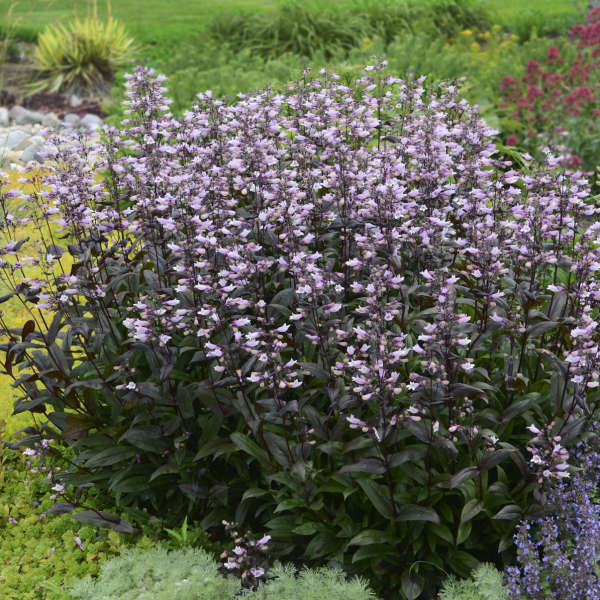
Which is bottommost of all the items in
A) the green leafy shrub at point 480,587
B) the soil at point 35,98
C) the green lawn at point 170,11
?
the soil at point 35,98

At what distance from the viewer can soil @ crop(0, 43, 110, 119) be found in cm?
1277

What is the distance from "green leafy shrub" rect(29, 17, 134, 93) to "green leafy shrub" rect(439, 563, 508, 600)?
12.9 m

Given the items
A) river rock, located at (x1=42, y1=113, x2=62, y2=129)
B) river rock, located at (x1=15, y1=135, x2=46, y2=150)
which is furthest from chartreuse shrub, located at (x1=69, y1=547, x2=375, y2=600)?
river rock, located at (x1=42, y1=113, x2=62, y2=129)

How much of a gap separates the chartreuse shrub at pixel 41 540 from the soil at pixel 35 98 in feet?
31.7

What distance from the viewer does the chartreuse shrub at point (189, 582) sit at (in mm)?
3006

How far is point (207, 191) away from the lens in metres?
3.39

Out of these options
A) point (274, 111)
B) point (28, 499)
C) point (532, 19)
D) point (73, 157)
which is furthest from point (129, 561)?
point (532, 19)

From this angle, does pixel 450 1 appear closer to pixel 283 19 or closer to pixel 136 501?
pixel 283 19

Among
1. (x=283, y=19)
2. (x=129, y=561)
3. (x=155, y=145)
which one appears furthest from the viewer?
(x=283, y=19)

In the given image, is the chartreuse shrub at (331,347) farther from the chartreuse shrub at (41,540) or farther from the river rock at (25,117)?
the river rock at (25,117)

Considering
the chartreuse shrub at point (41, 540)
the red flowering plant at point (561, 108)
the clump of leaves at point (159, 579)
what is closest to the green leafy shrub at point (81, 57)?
the red flowering plant at point (561, 108)

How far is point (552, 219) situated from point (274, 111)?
1.67 m

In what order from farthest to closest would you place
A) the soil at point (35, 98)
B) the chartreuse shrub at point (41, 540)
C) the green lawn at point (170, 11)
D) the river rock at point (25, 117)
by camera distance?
the green lawn at point (170, 11), the soil at point (35, 98), the river rock at point (25, 117), the chartreuse shrub at point (41, 540)

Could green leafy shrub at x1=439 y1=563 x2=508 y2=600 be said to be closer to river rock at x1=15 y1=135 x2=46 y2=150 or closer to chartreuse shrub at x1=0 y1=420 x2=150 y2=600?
chartreuse shrub at x1=0 y1=420 x2=150 y2=600
